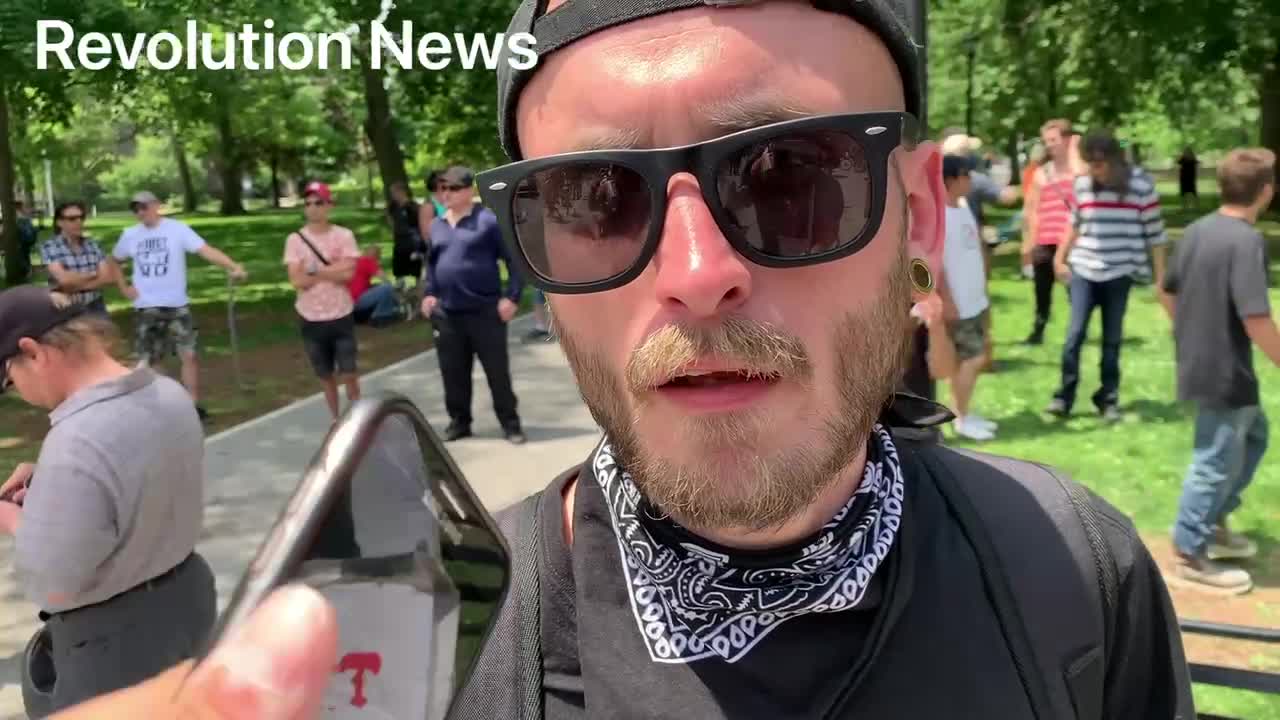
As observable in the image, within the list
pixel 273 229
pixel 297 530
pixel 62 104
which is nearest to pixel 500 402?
pixel 297 530

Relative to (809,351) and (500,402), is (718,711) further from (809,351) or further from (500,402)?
(500,402)

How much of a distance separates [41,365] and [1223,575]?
4.51 meters

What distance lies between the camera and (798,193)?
3.69 feet

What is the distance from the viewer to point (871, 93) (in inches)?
46.2

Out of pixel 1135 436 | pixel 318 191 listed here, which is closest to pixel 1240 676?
pixel 1135 436

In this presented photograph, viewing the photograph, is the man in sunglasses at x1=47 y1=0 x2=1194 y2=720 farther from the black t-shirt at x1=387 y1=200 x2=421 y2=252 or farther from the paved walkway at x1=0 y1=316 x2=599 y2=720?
the black t-shirt at x1=387 y1=200 x2=421 y2=252

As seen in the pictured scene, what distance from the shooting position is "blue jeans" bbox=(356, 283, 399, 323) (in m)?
13.0

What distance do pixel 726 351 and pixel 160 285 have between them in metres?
8.27

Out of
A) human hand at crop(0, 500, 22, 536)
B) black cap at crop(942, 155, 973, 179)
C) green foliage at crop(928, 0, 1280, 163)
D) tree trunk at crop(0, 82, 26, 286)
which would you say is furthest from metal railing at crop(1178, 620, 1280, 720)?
green foliage at crop(928, 0, 1280, 163)

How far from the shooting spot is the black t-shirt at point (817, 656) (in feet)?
3.55

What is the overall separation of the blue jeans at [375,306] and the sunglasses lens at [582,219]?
12268 mm

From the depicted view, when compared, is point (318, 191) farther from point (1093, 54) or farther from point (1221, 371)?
point (1093, 54)

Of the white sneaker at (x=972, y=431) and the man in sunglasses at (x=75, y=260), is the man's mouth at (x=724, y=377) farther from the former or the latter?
the man in sunglasses at (x=75, y=260)

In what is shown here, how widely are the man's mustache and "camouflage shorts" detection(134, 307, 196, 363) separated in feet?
26.6
